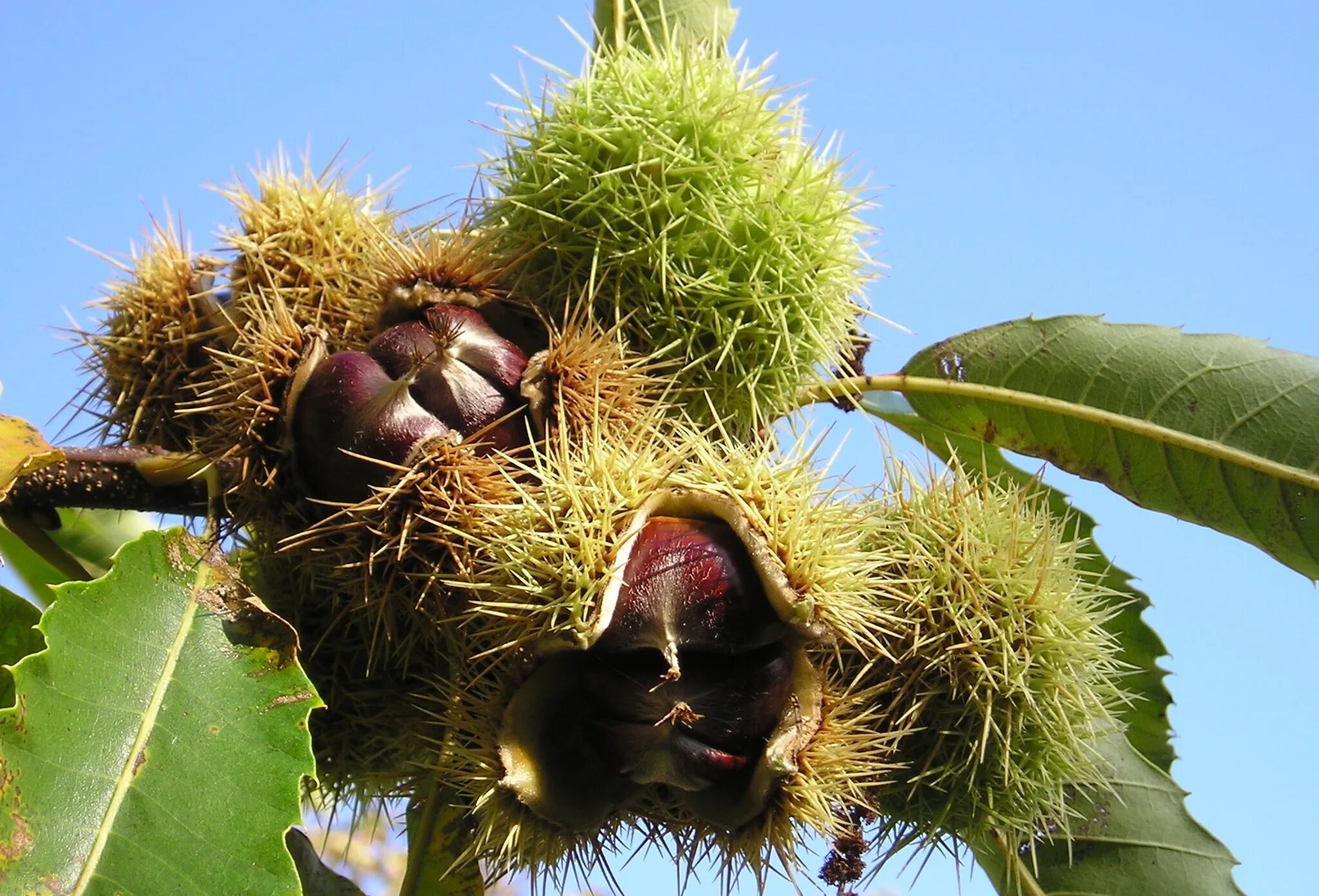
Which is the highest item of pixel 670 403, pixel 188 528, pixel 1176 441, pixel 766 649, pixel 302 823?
pixel 1176 441

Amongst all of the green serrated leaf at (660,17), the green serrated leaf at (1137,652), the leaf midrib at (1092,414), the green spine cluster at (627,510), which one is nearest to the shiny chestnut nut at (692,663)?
the green spine cluster at (627,510)

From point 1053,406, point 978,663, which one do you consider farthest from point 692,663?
point 1053,406

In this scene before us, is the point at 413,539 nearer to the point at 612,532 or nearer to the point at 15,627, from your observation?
the point at 612,532

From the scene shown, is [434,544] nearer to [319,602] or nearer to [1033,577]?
[319,602]

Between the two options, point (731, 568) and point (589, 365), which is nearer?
point (731, 568)

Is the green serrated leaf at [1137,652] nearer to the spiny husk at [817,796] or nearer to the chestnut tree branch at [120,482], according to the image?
the spiny husk at [817,796]

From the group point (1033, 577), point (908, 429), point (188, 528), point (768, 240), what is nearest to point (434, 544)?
point (188, 528)
